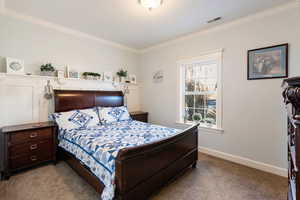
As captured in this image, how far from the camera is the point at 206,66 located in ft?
10.8

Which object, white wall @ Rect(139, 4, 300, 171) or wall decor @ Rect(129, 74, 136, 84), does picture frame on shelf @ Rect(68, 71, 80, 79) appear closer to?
wall decor @ Rect(129, 74, 136, 84)

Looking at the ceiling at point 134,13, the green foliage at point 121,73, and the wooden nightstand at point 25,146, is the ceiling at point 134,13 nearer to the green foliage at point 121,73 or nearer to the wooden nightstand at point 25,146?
the green foliage at point 121,73

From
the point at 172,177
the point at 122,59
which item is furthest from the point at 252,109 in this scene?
the point at 122,59

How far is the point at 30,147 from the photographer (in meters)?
2.38

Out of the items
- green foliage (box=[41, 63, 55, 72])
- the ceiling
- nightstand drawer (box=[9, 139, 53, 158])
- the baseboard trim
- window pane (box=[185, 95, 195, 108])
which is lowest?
the baseboard trim

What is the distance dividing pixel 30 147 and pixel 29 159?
0.62 ft

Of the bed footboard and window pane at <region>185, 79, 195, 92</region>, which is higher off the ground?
window pane at <region>185, 79, 195, 92</region>

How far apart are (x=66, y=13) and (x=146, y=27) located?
4.70 feet

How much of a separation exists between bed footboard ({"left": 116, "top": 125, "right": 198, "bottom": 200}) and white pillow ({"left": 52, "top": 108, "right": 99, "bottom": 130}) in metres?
1.61

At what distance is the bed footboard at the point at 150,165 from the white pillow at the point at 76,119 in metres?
1.61

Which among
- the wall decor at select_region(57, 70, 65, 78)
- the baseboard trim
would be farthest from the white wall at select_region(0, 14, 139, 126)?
the baseboard trim

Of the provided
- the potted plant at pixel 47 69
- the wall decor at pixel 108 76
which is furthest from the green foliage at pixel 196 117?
the potted plant at pixel 47 69

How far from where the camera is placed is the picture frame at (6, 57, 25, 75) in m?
2.47

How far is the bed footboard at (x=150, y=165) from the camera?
1463 mm
